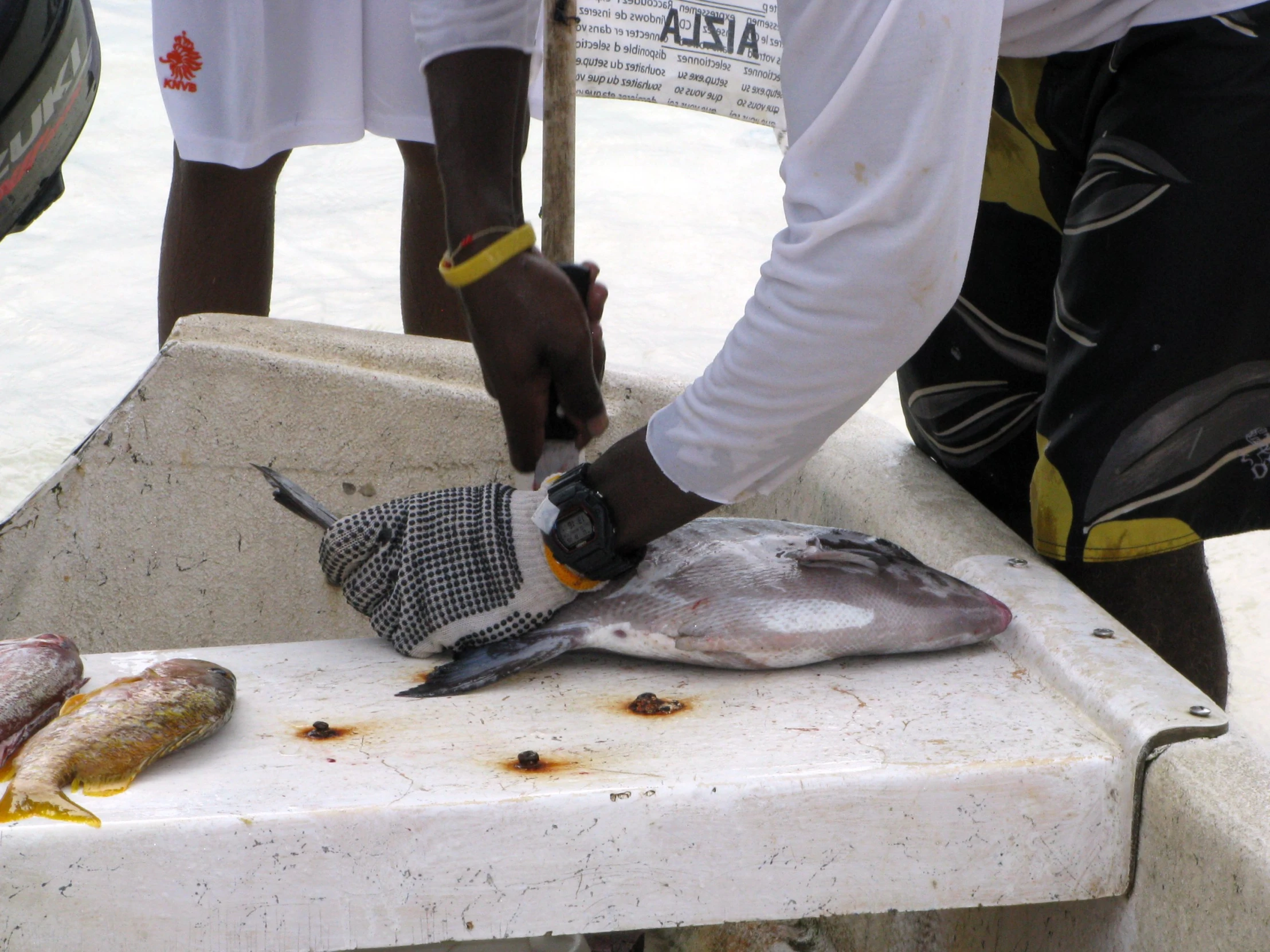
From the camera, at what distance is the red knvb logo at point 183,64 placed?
215cm

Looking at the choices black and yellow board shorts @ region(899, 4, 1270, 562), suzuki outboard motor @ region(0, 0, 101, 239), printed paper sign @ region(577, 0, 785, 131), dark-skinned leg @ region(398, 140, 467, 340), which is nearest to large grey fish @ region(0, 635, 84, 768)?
black and yellow board shorts @ region(899, 4, 1270, 562)

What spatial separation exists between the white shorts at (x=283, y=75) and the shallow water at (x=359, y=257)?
1413 millimetres

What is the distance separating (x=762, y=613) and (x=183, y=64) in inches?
63.7

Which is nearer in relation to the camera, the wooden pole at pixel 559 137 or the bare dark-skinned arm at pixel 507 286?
the bare dark-skinned arm at pixel 507 286

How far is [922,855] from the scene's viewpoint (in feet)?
3.19

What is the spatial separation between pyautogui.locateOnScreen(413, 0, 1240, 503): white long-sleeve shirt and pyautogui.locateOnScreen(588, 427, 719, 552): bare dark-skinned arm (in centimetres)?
2

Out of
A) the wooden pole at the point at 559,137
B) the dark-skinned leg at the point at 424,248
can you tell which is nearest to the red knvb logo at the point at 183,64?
the dark-skinned leg at the point at 424,248

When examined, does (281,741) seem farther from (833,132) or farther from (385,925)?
(833,132)

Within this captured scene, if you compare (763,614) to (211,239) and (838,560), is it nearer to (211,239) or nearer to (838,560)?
(838,560)

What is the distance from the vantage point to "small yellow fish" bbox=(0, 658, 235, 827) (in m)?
0.90

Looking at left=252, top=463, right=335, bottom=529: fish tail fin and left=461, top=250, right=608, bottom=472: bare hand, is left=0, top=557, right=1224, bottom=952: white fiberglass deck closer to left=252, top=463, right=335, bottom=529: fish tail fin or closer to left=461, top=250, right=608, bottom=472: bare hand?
left=252, top=463, right=335, bottom=529: fish tail fin

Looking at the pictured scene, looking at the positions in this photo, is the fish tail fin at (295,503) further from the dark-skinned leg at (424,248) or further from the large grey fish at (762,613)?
the dark-skinned leg at (424,248)

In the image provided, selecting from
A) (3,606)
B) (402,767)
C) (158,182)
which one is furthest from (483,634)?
(158,182)

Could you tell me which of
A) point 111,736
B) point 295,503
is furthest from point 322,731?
point 295,503
